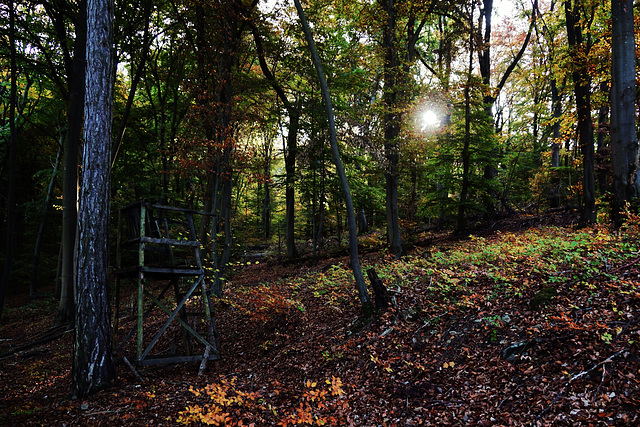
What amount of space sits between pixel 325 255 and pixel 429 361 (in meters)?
12.0

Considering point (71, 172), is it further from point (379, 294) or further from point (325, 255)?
point (325, 255)

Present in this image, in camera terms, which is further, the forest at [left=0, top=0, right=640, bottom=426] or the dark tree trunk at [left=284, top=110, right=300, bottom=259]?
the dark tree trunk at [left=284, top=110, right=300, bottom=259]

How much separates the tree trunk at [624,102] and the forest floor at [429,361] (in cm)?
119

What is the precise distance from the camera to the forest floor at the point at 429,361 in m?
4.01

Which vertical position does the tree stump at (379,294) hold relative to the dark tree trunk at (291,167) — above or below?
below

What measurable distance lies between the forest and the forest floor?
0.04 meters

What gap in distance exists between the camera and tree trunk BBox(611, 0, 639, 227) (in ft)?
26.4

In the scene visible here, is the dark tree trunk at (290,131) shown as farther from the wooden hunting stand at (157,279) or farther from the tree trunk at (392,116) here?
the wooden hunting stand at (157,279)

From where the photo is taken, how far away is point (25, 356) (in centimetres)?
928

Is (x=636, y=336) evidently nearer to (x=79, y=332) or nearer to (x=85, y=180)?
(x=79, y=332)

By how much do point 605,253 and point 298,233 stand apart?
20.9 m

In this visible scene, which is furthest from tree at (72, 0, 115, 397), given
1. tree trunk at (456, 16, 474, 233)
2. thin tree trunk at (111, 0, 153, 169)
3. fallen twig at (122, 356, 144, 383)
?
tree trunk at (456, 16, 474, 233)

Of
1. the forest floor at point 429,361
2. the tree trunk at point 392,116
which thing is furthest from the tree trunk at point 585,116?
the tree trunk at point 392,116

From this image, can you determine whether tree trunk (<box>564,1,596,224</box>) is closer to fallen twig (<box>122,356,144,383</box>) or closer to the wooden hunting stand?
the wooden hunting stand
